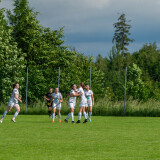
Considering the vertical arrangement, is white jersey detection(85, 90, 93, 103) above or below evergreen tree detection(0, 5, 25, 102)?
below

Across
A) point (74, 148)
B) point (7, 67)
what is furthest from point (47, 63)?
point (74, 148)

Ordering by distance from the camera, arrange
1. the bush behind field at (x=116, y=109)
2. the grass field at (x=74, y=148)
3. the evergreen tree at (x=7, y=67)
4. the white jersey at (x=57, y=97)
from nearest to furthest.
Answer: the grass field at (x=74, y=148) → the white jersey at (x=57, y=97) → the bush behind field at (x=116, y=109) → the evergreen tree at (x=7, y=67)

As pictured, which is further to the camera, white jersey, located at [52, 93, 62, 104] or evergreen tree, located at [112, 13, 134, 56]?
evergreen tree, located at [112, 13, 134, 56]

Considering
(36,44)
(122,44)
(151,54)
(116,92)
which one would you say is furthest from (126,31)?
(116,92)

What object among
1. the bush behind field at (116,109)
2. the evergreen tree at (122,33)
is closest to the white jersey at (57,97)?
the bush behind field at (116,109)

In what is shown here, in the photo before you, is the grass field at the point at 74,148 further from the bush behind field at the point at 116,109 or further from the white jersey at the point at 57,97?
the bush behind field at the point at 116,109

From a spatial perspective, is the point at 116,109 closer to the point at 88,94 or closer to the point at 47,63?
the point at 88,94

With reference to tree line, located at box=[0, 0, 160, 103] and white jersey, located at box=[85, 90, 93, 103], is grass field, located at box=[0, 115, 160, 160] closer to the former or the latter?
white jersey, located at box=[85, 90, 93, 103]

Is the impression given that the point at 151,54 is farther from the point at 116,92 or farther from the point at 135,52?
the point at 116,92

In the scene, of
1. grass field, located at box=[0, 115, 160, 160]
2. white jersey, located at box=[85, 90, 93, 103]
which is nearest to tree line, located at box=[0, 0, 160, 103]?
white jersey, located at box=[85, 90, 93, 103]

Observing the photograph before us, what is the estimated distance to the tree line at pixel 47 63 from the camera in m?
33.9

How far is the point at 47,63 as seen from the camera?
4825 centimetres

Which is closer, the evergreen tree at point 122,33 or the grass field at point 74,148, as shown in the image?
the grass field at point 74,148

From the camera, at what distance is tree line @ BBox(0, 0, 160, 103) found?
111ft
